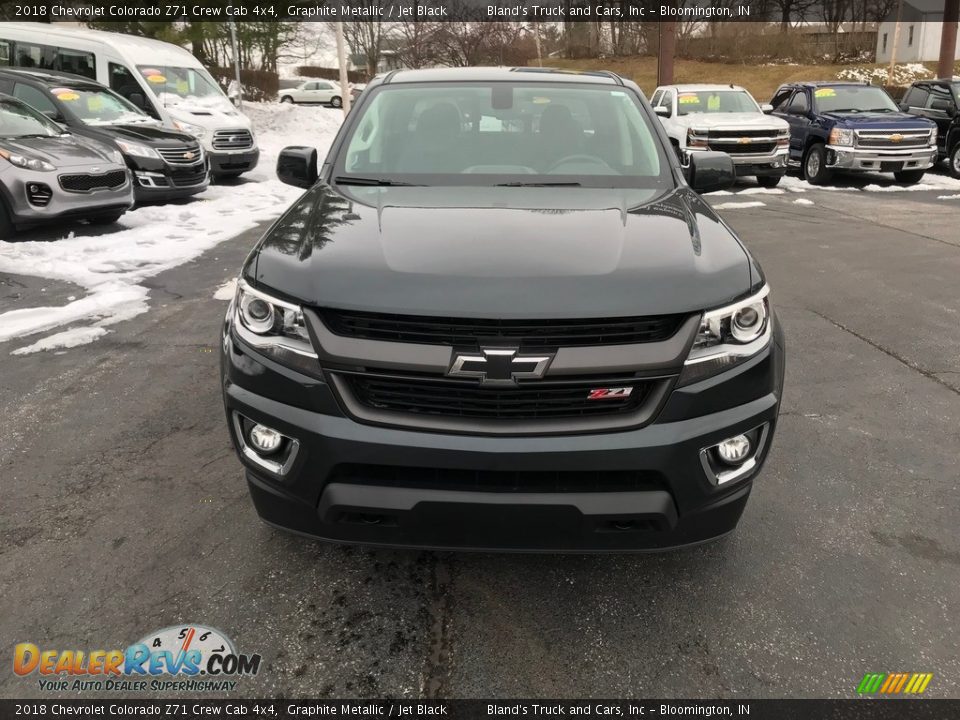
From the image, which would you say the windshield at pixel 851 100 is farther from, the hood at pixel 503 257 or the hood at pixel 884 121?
the hood at pixel 503 257

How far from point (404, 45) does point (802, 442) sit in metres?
43.9

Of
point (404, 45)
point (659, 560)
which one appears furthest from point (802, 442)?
point (404, 45)

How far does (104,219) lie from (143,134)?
8.10ft

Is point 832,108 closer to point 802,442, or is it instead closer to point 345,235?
point 802,442

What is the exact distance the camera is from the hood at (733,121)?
14.0 m

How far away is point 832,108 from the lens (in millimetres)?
15156

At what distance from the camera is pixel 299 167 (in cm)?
396

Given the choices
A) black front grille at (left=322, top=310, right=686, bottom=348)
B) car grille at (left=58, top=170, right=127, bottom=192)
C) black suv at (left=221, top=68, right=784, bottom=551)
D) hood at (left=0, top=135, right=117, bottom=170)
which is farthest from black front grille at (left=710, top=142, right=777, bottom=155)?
black front grille at (left=322, top=310, right=686, bottom=348)

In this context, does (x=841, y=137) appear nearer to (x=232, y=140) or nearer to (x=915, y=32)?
(x=232, y=140)

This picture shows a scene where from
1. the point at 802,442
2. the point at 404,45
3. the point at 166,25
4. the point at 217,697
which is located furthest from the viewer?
the point at 404,45

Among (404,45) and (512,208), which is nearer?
(512,208)

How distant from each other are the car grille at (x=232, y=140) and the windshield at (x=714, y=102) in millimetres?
8237

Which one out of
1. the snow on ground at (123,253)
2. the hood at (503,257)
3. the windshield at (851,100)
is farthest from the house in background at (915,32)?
the hood at (503,257)

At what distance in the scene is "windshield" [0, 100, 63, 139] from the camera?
29.6 ft
